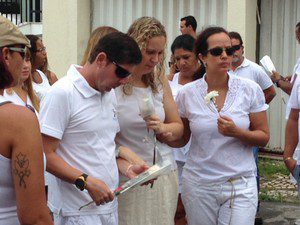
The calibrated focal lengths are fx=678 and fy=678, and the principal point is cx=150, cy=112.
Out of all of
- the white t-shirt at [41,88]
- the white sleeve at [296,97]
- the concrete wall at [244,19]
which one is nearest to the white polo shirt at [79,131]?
the white sleeve at [296,97]

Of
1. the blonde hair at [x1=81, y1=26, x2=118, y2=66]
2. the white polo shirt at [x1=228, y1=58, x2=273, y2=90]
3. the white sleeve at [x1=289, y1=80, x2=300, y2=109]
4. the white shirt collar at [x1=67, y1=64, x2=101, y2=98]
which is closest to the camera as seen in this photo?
the white shirt collar at [x1=67, y1=64, x2=101, y2=98]

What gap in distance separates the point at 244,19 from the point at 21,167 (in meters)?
7.99

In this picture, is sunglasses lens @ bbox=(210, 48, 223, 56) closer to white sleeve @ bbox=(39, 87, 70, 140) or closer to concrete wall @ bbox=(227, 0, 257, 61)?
white sleeve @ bbox=(39, 87, 70, 140)

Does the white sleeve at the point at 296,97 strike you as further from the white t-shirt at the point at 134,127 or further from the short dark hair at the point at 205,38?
the white t-shirt at the point at 134,127

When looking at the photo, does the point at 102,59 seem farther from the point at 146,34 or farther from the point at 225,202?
the point at 225,202

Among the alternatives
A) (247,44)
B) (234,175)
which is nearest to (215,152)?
(234,175)

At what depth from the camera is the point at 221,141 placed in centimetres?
472

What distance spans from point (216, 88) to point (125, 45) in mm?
1253

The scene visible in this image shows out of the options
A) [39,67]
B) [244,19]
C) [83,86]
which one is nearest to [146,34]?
[83,86]

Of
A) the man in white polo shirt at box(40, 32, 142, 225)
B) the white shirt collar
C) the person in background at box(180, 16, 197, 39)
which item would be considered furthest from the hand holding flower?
the person in background at box(180, 16, 197, 39)

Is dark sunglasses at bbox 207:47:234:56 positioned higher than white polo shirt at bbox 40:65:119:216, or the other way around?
dark sunglasses at bbox 207:47:234:56

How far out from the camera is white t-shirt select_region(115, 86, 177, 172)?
4.39 metres

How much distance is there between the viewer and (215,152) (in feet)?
15.5

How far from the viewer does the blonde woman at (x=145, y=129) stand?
4.39 metres
